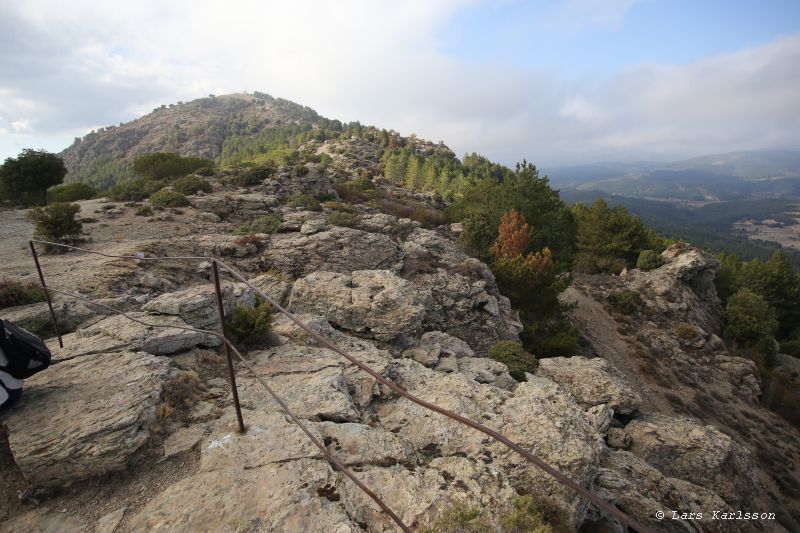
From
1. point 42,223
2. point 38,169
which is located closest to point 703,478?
point 42,223

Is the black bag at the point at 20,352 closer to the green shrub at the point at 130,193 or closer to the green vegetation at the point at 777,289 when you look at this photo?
the green shrub at the point at 130,193

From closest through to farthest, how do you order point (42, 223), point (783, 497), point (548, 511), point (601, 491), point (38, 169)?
point (548, 511) < point (601, 491) < point (783, 497) < point (42, 223) < point (38, 169)

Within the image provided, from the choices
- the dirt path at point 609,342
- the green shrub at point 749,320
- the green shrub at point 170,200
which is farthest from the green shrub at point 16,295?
the green shrub at point 749,320

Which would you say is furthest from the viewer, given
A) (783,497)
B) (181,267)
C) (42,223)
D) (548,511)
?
(42,223)

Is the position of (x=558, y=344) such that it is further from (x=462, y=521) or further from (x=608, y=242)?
(x=608, y=242)

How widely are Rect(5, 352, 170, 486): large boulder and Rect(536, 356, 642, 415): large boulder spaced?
1340 centimetres

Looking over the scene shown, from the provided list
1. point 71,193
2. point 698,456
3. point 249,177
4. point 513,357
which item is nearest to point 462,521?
point 513,357

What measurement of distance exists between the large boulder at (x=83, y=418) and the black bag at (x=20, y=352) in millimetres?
568

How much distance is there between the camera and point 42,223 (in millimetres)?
17562

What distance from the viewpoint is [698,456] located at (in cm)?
1127

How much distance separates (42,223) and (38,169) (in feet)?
75.3

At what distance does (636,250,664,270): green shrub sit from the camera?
36.3 m

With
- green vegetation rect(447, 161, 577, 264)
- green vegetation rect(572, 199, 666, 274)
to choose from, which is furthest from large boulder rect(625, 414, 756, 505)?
green vegetation rect(572, 199, 666, 274)

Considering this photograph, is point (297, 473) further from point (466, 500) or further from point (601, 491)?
point (601, 491)
